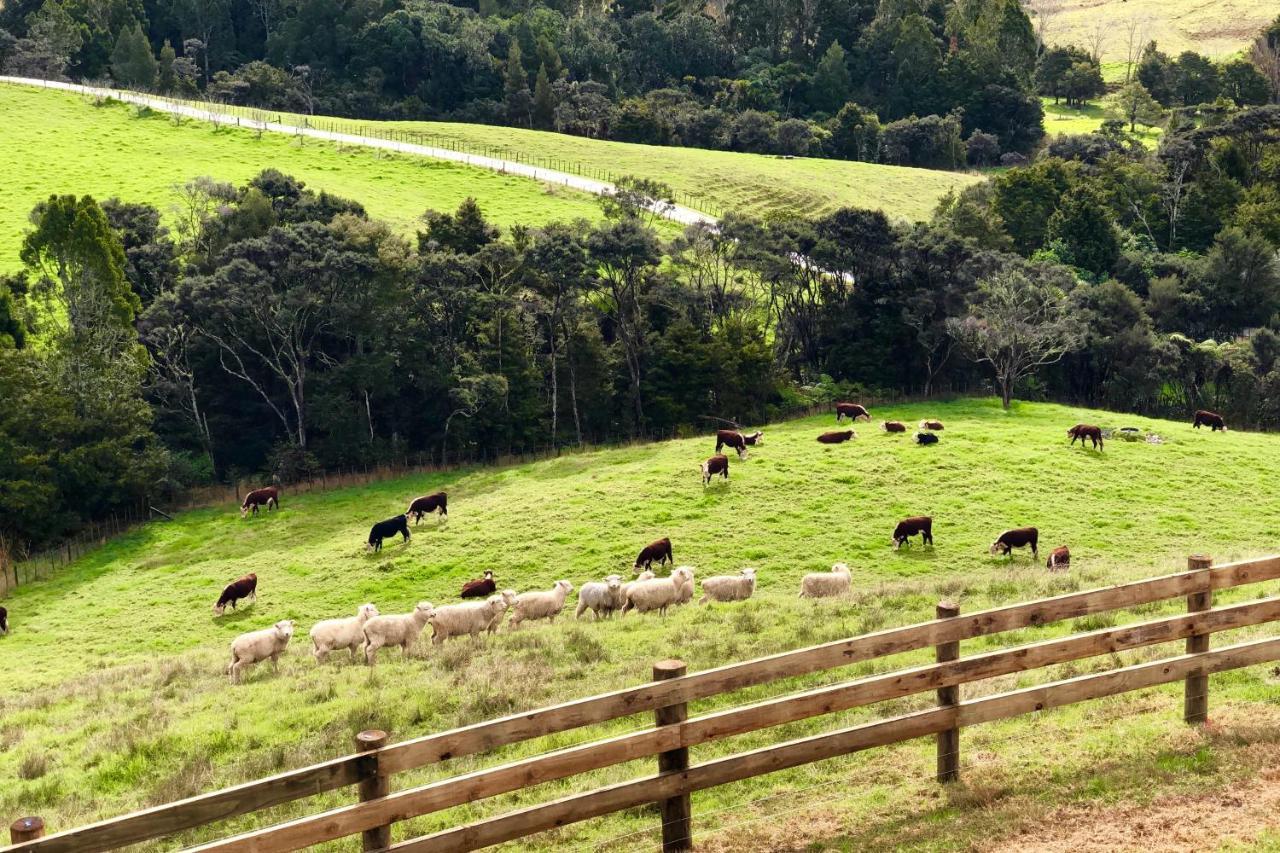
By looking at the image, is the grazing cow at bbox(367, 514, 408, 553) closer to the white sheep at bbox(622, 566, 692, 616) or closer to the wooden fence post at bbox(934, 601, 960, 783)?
the white sheep at bbox(622, 566, 692, 616)

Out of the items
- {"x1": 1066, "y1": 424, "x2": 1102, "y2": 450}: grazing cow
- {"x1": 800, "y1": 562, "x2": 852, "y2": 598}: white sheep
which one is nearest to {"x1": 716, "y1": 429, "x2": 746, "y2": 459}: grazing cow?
{"x1": 1066, "y1": 424, "x2": 1102, "y2": 450}: grazing cow

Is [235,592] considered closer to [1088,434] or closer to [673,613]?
[673,613]

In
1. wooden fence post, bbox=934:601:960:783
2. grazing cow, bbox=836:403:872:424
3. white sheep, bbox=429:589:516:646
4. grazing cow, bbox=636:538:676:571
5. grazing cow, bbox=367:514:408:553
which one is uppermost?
wooden fence post, bbox=934:601:960:783

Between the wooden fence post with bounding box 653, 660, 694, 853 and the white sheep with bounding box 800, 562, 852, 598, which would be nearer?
the wooden fence post with bounding box 653, 660, 694, 853

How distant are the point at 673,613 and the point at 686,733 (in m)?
14.6

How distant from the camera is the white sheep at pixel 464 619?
2448 centimetres

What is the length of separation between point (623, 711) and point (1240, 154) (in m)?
95.3

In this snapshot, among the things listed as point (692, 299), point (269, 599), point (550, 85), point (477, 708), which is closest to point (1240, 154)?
point (692, 299)

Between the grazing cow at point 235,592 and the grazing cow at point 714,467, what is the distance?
51.4 ft

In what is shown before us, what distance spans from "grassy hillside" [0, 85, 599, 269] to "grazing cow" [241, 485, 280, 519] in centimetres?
3220

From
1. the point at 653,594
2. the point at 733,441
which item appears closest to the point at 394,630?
the point at 653,594

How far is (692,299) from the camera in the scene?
65.1 meters

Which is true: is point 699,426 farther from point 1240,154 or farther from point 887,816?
point 1240,154

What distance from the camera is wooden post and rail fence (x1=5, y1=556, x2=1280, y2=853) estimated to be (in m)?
8.77
